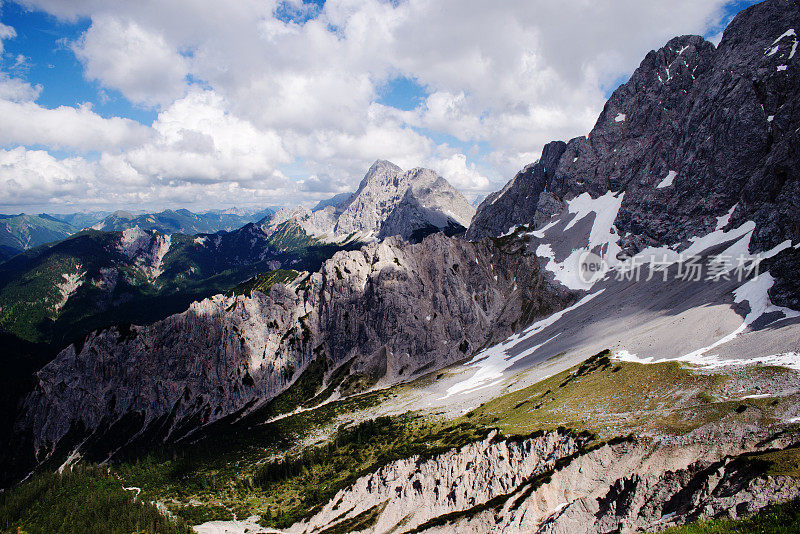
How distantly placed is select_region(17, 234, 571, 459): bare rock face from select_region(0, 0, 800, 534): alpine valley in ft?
3.66

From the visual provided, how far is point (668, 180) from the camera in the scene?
156000mm

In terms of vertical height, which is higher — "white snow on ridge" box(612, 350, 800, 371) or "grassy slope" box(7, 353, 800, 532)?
"white snow on ridge" box(612, 350, 800, 371)

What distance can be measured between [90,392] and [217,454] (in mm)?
111789

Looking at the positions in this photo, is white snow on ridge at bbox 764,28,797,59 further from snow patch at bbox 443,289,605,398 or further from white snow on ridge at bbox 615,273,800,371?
snow patch at bbox 443,289,605,398

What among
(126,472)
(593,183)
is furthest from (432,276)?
(126,472)

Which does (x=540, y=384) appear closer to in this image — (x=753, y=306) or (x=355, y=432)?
(x=753, y=306)

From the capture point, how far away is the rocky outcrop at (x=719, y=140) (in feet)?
365

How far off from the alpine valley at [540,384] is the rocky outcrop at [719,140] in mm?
788

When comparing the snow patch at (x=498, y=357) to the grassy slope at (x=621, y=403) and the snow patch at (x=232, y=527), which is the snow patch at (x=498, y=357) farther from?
the snow patch at (x=232, y=527)

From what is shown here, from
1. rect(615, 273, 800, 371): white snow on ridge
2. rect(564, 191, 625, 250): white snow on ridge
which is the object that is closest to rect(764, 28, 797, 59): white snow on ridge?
rect(564, 191, 625, 250): white snow on ridge

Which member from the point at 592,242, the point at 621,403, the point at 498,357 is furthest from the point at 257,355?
the point at 592,242

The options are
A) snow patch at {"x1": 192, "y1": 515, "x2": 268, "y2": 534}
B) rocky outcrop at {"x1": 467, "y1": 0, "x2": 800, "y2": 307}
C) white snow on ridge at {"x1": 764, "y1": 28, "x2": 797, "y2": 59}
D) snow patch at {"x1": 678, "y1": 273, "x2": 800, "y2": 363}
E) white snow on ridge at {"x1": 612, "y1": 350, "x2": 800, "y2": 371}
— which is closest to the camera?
white snow on ridge at {"x1": 612, "y1": 350, "x2": 800, "y2": 371}

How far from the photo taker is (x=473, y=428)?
82.0 metres

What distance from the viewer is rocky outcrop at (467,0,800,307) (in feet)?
365
